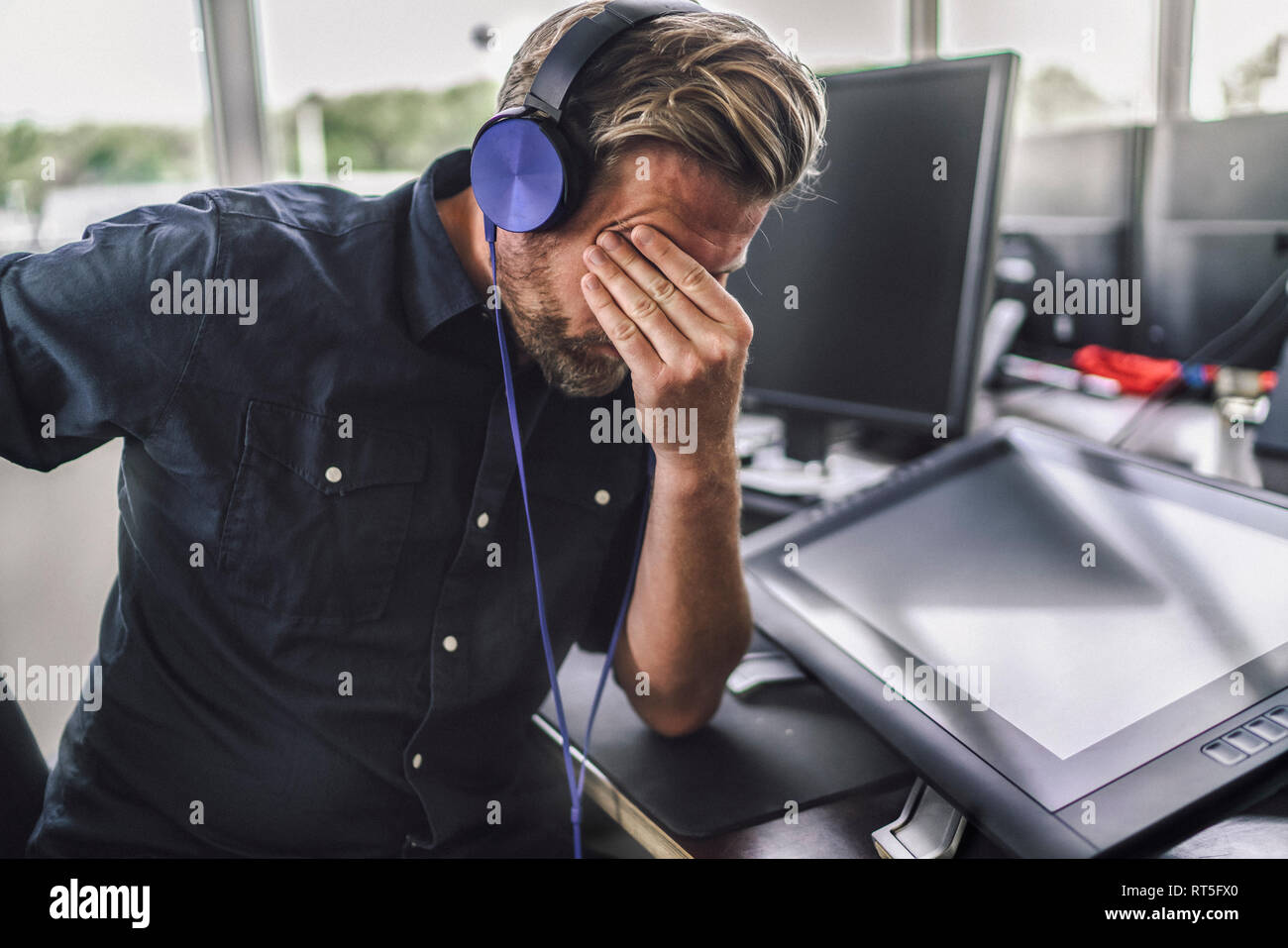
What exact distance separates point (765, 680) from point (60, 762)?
0.71m

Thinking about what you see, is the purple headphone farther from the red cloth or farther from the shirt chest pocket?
the red cloth

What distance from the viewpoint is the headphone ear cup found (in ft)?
2.53

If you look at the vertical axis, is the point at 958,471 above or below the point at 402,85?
below

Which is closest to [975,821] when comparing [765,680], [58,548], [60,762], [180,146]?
[765,680]

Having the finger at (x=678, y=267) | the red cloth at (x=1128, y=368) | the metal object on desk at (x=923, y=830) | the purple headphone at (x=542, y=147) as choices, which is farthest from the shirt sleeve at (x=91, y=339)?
the red cloth at (x=1128, y=368)

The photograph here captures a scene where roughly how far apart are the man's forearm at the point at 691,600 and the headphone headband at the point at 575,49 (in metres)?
0.34

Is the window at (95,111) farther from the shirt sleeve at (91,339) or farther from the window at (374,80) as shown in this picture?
the shirt sleeve at (91,339)

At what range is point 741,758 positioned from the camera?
864 mm

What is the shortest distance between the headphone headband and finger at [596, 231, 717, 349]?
0.37 ft

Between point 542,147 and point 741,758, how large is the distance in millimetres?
559

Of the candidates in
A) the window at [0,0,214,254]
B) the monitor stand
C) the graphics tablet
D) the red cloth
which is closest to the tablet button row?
the graphics tablet

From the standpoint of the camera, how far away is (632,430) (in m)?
1.04
